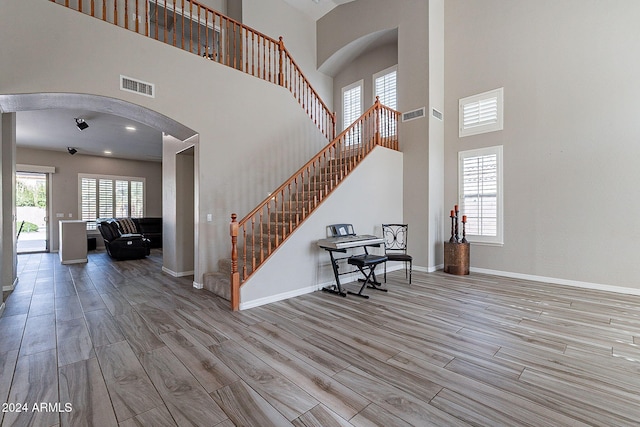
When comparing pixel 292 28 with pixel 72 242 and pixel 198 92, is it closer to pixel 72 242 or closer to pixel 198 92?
pixel 198 92

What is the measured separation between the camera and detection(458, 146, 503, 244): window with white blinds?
539cm

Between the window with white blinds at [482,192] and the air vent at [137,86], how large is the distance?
5631 mm

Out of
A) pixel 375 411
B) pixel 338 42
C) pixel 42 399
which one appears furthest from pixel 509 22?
pixel 42 399

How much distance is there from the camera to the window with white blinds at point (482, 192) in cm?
539

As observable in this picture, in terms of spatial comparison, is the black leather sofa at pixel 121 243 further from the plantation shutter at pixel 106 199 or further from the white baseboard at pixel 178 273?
the plantation shutter at pixel 106 199

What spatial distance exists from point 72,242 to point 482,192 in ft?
31.9

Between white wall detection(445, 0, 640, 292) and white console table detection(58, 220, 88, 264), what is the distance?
939cm

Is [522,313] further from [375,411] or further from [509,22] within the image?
[509,22]

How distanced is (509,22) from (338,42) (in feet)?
12.8

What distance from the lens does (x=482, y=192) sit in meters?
5.58

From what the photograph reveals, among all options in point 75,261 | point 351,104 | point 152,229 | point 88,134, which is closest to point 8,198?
point 75,261

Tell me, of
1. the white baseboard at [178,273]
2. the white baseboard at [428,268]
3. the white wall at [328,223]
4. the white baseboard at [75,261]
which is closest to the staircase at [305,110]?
the white wall at [328,223]

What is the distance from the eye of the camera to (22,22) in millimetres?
3018

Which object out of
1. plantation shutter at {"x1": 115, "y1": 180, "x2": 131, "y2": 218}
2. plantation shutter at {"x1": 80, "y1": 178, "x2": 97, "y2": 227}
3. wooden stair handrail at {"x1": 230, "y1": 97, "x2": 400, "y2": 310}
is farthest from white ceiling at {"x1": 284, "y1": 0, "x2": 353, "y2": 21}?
plantation shutter at {"x1": 80, "y1": 178, "x2": 97, "y2": 227}
